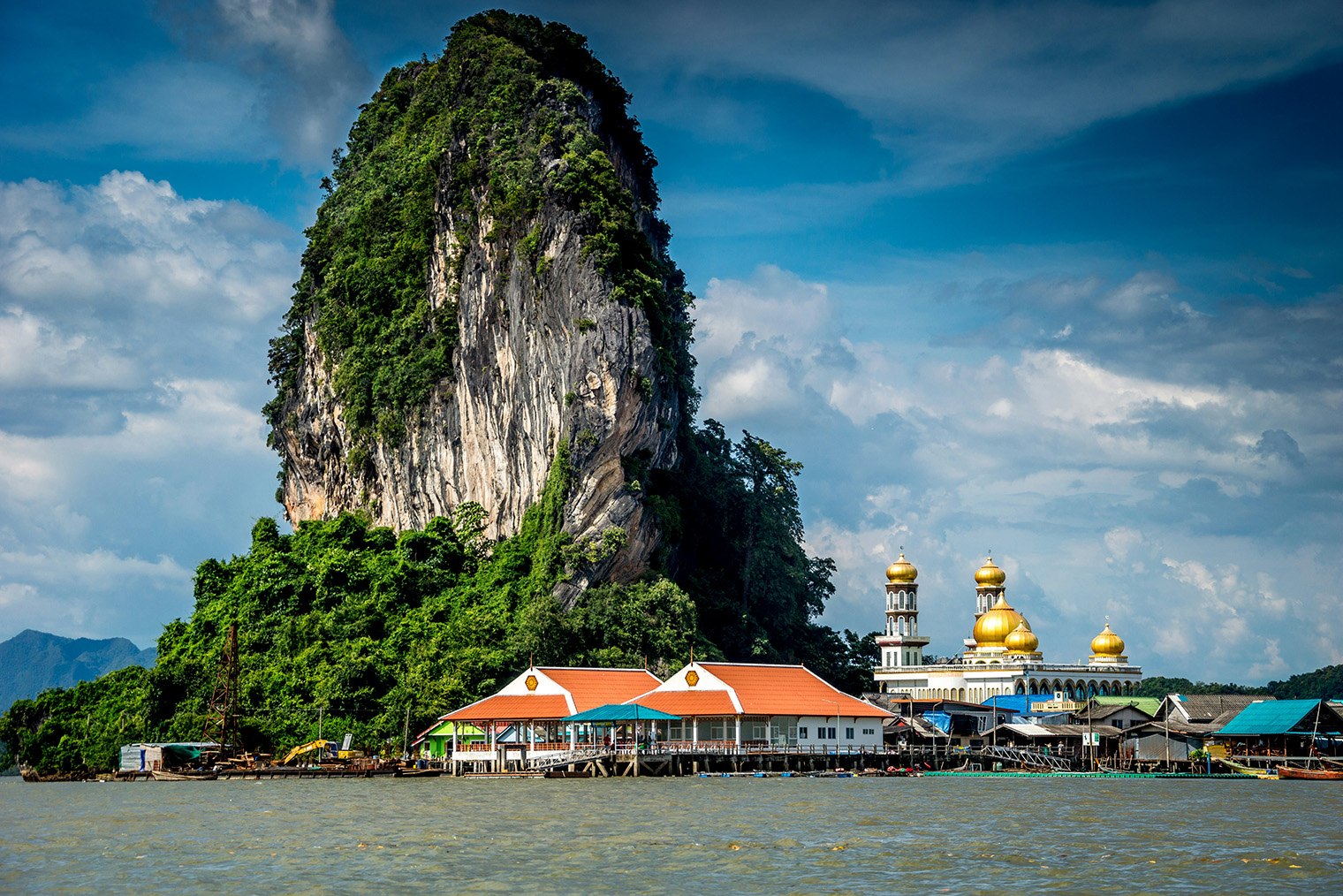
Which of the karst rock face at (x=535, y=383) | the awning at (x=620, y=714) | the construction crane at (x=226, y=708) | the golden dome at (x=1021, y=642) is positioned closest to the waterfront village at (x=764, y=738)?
the awning at (x=620, y=714)

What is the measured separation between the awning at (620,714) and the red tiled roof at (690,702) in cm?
35

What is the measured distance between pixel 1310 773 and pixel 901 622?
1451 inches

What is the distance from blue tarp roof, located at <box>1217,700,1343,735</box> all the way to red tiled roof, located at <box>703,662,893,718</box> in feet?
44.9

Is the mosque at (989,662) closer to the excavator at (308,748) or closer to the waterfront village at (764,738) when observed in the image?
the waterfront village at (764,738)

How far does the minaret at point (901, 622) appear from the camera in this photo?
275 feet

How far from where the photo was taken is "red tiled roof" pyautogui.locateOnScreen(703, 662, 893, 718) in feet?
167

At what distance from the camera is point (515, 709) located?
162ft

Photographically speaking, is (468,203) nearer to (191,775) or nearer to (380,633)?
(380,633)

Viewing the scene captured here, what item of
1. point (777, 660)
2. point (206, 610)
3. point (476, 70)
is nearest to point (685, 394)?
point (777, 660)

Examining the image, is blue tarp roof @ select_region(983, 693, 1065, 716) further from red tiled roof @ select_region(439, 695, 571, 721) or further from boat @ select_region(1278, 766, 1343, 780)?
red tiled roof @ select_region(439, 695, 571, 721)

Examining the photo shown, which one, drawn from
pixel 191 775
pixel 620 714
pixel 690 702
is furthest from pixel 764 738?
pixel 191 775

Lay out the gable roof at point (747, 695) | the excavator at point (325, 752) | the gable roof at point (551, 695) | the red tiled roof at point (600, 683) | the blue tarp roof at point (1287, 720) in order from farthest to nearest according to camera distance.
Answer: the excavator at point (325, 752) < the blue tarp roof at point (1287, 720) < the red tiled roof at point (600, 683) < the gable roof at point (747, 695) < the gable roof at point (551, 695)

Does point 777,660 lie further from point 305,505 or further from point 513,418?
point 305,505

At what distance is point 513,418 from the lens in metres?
62.6
